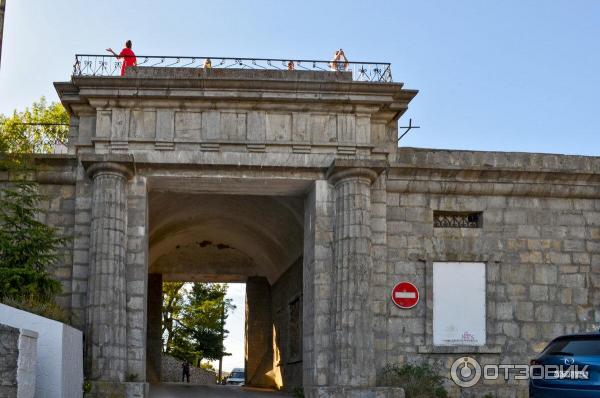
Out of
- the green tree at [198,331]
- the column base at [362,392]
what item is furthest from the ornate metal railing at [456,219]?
the green tree at [198,331]

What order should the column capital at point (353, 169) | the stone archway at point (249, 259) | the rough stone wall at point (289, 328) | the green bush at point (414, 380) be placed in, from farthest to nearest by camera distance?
the rough stone wall at point (289, 328), the stone archway at point (249, 259), the column capital at point (353, 169), the green bush at point (414, 380)

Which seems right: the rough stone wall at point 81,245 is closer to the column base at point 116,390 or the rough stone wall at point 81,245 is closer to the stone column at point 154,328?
the column base at point 116,390

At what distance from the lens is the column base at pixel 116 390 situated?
15.8m

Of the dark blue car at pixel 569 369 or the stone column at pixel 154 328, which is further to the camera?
the stone column at pixel 154 328

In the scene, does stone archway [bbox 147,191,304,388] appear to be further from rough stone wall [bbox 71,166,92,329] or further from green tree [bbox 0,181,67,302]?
green tree [bbox 0,181,67,302]

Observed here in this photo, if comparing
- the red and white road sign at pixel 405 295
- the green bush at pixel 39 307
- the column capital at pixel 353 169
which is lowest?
the green bush at pixel 39 307

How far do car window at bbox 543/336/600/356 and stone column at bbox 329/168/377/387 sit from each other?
5.15m

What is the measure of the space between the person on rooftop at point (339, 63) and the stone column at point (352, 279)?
2.20 meters

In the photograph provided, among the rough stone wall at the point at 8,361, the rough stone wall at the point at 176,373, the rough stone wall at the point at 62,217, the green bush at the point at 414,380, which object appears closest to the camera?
the rough stone wall at the point at 8,361

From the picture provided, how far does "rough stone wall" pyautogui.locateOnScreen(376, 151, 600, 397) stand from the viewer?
58.1ft

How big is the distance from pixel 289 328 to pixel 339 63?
885 cm

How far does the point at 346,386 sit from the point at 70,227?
6.11 m

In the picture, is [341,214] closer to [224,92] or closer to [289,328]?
[224,92]

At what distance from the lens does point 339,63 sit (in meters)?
18.2
